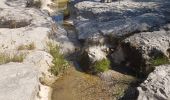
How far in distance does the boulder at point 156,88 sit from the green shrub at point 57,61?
2662 millimetres

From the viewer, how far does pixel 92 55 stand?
9.22 meters

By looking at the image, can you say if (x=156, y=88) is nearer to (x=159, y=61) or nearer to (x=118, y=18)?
(x=159, y=61)

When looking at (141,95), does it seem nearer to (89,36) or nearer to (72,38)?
(89,36)

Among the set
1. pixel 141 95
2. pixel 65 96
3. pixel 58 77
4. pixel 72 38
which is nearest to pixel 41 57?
pixel 58 77

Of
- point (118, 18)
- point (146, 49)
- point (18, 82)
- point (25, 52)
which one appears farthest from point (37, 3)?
point (18, 82)

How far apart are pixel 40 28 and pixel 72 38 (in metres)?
1.03

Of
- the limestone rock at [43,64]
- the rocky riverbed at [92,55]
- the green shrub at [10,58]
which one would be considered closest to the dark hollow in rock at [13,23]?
the rocky riverbed at [92,55]

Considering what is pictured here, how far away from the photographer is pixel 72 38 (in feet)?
36.2

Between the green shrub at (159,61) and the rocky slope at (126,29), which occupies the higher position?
the rocky slope at (126,29)

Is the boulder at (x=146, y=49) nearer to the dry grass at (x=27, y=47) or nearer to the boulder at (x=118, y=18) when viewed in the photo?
the boulder at (x=118, y=18)

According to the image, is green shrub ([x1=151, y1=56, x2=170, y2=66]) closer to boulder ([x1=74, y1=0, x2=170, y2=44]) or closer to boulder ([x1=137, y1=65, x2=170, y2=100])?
boulder ([x1=137, y1=65, x2=170, y2=100])

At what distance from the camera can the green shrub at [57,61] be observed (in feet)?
29.5

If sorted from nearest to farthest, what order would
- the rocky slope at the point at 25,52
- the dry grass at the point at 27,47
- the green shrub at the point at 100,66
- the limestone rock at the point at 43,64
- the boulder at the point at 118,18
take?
the rocky slope at the point at 25,52 → the limestone rock at the point at 43,64 → the green shrub at the point at 100,66 → the dry grass at the point at 27,47 → the boulder at the point at 118,18

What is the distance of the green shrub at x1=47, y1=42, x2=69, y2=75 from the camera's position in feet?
29.5
